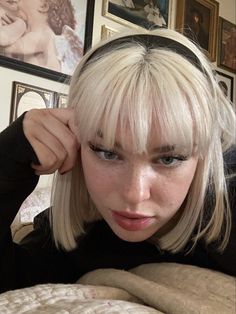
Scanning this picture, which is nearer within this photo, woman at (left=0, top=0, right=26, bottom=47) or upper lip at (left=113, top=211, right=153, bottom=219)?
upper lip at (left=113, top=211, right=153, bottom=219)

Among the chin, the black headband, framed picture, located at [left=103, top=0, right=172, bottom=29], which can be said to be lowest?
the chin

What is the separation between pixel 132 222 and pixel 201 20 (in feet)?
6.27

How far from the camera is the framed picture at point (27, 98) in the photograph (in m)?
1.55

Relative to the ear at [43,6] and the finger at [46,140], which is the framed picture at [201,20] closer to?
the ear at [43,6]

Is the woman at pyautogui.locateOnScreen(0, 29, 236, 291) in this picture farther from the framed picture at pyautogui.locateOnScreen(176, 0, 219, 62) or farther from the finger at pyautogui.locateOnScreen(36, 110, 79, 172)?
the framed picture at pyautogui.locateOnScreen(176, 0, 219, 62)

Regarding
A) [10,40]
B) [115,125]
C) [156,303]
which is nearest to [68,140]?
[115,125]

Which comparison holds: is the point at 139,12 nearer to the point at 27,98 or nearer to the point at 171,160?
the point at 27,98

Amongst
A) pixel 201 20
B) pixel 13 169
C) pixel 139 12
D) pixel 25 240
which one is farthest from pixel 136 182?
pixel 201 20

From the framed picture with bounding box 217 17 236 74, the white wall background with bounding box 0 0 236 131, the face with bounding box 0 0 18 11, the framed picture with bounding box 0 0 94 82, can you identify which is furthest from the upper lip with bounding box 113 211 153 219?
the framed picture with bounding box 217 17 236 74

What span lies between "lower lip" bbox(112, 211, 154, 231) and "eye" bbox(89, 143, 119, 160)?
0.09 metres

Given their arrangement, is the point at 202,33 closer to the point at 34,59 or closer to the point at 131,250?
the point at 34,59

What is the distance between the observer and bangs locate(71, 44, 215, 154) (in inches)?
23.0

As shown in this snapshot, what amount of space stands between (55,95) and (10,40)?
0.26 metres

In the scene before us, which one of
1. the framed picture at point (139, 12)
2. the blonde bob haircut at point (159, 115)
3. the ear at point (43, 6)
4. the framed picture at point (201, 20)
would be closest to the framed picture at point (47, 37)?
the ear at point (43, 6)
